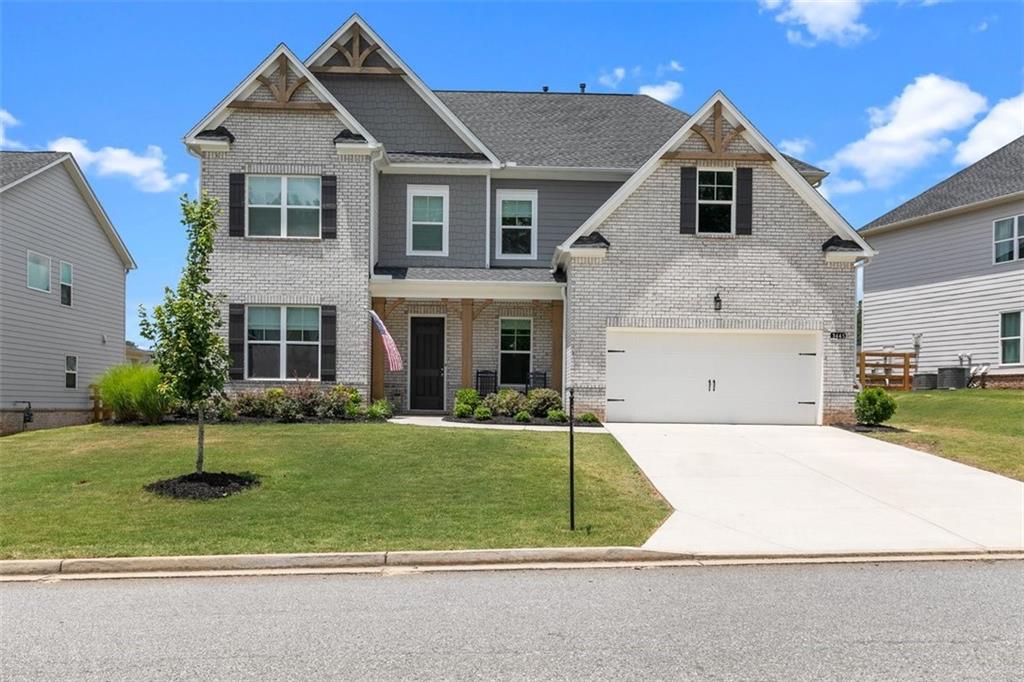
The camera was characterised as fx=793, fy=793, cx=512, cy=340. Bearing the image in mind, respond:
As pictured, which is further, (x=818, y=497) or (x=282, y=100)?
(x=282, y=100)

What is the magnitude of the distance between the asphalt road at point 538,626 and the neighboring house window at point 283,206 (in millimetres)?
12674

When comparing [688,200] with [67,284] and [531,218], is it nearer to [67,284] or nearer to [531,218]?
[531,218]

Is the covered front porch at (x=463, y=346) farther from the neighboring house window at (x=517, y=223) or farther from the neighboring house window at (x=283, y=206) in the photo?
the neighboring house window at (x=283, y=206)

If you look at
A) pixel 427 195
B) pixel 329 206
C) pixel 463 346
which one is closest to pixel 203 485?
pixel 329 206

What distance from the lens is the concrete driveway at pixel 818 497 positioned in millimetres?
8570

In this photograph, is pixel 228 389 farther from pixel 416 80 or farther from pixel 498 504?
pixel 498 504

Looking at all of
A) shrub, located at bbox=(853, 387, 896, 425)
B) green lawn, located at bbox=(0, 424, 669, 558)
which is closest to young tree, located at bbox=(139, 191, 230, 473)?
green lawn, located at bbox=(0, 424, 669, 558)

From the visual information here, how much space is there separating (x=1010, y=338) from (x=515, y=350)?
1627 centimetres

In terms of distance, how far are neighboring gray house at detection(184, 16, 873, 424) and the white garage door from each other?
0.04 metres

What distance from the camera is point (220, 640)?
5.59m

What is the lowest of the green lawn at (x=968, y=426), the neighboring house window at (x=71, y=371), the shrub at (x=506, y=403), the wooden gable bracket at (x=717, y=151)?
the green lawn at (x=968, y=426)

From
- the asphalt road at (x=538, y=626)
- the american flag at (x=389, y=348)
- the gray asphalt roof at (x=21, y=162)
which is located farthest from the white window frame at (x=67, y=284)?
the asphalt road at (x=538, y=626)

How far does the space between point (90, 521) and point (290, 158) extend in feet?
38.2

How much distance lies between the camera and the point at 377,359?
19.7 meters
